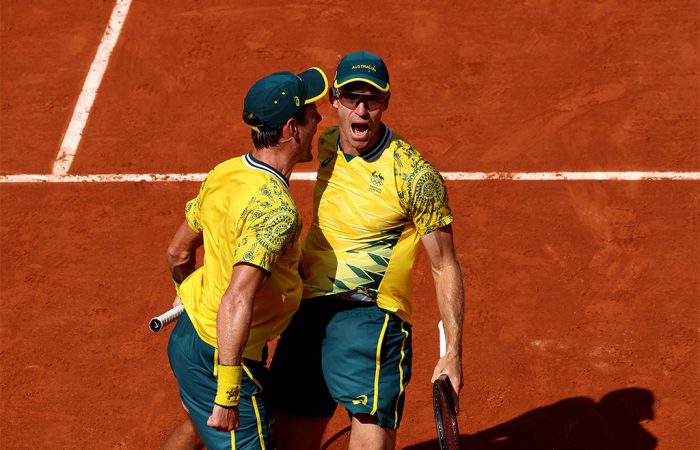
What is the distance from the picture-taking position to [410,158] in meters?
5.92

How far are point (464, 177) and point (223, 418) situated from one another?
4.83 metres

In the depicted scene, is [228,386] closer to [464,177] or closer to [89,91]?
[464,177]

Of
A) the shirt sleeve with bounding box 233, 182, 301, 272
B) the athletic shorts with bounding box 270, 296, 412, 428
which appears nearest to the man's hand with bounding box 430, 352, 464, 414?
the athletic shorts with bounding box 270, 296, 412, 428

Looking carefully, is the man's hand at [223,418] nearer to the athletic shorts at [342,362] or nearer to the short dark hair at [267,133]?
the athletic shorts at [342,362]

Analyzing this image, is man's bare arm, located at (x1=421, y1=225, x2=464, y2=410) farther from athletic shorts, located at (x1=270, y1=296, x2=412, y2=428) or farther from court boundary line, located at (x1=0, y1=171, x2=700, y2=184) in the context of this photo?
court boundary line, located at (x1=0, y1=171, x2=700, y2=184)

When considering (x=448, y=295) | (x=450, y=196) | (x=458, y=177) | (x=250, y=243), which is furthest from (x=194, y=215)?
(x=458, y=177)

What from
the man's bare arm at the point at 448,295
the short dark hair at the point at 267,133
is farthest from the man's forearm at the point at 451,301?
the short dark hair at the point at 267,133

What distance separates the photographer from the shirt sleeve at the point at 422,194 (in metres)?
5.77

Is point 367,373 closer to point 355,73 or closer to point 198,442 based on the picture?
point 198,442

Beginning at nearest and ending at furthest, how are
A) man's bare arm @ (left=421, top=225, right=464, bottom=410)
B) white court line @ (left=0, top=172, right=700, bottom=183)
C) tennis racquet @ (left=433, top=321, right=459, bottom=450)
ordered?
tennis racquet @ (left=433, top=321, right=459, bottom=450), man's bare arm @ (left=421, top=225, right=464, bottom=410), white court line @ (left=0, top=172, right=700, bottom=183)

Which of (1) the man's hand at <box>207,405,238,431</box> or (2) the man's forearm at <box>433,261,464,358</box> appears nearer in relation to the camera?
(1) the man's hand at <box>207,405,238,431</box>

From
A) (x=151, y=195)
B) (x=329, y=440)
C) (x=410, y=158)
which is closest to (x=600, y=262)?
(x=329, y=440)

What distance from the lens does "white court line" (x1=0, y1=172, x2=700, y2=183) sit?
9.52 m

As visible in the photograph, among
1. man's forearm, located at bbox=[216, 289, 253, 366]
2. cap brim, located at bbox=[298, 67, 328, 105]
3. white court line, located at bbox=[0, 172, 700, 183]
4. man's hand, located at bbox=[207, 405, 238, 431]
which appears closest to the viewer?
man's forearm, located at bbox=[216, 289, 253, 366]
